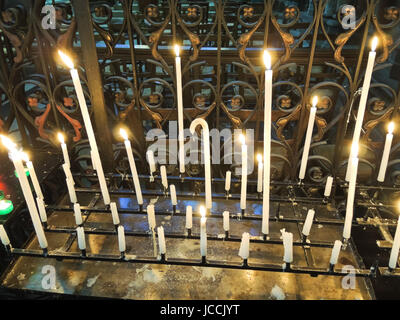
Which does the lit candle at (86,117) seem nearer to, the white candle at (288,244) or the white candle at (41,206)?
the white candle at (41,206)

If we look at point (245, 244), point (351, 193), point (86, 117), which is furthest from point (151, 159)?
point (351, 193)

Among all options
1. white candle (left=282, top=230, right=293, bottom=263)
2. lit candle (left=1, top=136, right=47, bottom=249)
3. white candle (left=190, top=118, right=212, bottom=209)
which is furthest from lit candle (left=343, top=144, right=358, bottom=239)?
lit candle (left=1, top=136, right=47, bottom=249)

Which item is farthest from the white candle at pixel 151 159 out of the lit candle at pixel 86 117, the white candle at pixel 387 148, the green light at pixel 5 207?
the white candle at pixel 387 148

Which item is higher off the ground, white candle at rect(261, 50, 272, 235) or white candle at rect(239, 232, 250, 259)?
white candle at rect(261, 50, 272, 235)

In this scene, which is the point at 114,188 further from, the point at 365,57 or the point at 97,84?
the point at 365,57

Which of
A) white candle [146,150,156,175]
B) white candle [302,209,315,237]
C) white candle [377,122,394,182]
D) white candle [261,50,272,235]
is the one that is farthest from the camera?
white candle [146,150,156,175]

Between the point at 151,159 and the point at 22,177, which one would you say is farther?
the point at 151,159

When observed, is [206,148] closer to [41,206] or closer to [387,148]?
[41,206]

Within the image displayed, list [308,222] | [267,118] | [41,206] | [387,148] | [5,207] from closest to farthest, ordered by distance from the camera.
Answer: [267,118], [308,222], [41,206], [387,148], [5,207]

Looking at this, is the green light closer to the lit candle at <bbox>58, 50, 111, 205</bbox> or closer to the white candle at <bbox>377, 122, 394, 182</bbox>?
the lit candle at <bbox>58, 50, 111, 205</bbox>

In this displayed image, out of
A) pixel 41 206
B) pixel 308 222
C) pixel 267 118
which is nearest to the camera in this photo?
pixel 267 118

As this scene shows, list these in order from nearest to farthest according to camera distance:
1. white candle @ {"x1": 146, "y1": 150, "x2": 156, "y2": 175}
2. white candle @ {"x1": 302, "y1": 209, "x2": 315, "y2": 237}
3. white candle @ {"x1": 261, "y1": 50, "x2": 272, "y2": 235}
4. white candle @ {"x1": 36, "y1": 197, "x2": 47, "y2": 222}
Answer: white candle @ {"x1": 261, "y1": 50, "x2": 272, "y2": 235} < white candle @ {"x1": 302, "y1": 209, "x2": 315, "y2": 237} < white candle @ {"x1": 36, "y1": 197, "x2": 47, "y2": 222} < white candle @ {"x1": 146, "y1": 150, "x2": 156, "y2": 175}

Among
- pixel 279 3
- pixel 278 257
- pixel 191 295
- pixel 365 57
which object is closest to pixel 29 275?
pixel 191 295

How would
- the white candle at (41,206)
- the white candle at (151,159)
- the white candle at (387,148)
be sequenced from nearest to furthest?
the white candle at (41,206)
the white candle at (387,148)
the white candle at (151,159)
